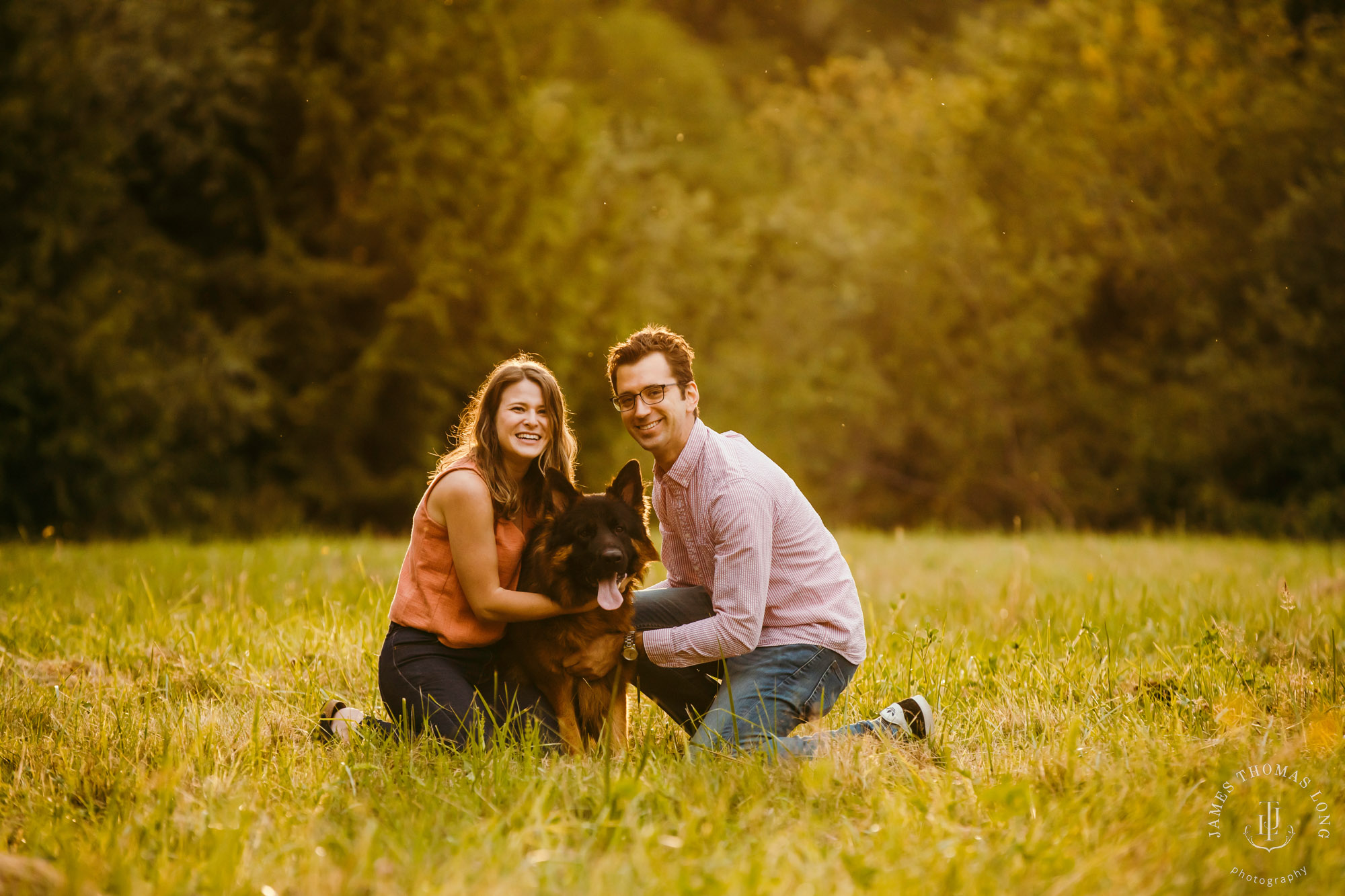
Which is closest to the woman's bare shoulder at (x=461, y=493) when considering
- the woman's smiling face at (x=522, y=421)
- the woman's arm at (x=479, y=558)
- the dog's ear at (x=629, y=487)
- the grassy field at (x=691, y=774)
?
the woman's arm at (x=479, y=558)

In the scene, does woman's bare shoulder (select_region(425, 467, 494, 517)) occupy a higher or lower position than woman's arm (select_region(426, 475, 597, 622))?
higher

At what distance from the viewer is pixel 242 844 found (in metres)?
2.48

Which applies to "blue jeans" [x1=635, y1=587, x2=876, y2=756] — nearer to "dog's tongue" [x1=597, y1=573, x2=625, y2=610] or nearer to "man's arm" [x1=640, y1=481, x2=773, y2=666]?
"man's arm" [x1=640, y1=481, x2=773, y2=666]

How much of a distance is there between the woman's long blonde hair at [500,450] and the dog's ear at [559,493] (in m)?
0.11

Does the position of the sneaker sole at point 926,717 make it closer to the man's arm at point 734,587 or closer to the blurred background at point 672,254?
the man's arm at point 734,587

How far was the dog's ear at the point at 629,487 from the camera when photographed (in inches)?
154

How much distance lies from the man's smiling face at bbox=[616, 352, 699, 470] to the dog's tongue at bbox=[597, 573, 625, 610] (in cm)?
56

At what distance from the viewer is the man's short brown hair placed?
149 inches

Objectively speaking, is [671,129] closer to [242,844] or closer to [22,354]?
[22,354]

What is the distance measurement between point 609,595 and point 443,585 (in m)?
0.76

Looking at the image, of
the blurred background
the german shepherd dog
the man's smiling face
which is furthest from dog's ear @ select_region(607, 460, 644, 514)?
the blurred background

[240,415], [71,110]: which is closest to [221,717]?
[240,415]

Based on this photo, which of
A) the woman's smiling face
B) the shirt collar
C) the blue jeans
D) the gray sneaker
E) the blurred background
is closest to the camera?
the blue jeans

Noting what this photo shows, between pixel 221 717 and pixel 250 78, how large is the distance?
12.2 meters
